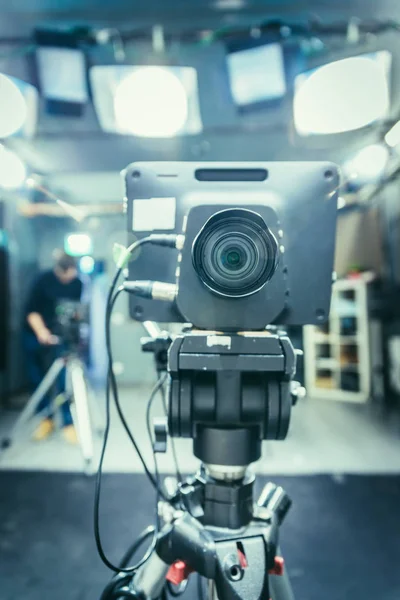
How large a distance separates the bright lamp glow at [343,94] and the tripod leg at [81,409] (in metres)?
1.78

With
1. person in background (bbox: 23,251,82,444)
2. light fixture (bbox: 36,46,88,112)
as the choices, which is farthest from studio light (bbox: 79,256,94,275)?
light fixture (bbox: 36,46,88,112)

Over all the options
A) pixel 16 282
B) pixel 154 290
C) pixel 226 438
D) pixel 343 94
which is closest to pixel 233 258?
pixel 154 290

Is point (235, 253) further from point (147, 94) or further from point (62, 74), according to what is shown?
point (62, 74)

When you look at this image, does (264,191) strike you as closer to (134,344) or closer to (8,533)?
(8,533)

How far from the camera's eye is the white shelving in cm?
371

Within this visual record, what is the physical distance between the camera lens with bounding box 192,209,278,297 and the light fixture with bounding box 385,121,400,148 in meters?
2.57

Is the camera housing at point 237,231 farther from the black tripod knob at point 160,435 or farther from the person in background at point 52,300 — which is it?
the person in background at point 52,300

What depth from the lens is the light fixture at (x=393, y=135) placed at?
254 centimetres

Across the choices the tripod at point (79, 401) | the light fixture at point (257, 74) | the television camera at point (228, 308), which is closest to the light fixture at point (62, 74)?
the light fixture at point (257, 74)

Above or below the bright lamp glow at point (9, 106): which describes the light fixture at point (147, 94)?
above

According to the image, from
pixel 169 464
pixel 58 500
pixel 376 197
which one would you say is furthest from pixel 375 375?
pixel 58 500

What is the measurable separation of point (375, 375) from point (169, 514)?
345cm

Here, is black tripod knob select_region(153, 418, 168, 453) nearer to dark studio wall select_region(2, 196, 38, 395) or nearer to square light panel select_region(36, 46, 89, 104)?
square light panel select_region(36, 46, 89, 104)

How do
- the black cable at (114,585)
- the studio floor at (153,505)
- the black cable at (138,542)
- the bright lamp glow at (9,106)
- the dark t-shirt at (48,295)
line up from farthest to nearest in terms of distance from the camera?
the dark t-shirt at (48,295) → the bright lamp glow at (9,106) → the studio floor at (153,505) → the black cable at (138,542) → the black cable at (114,585)
